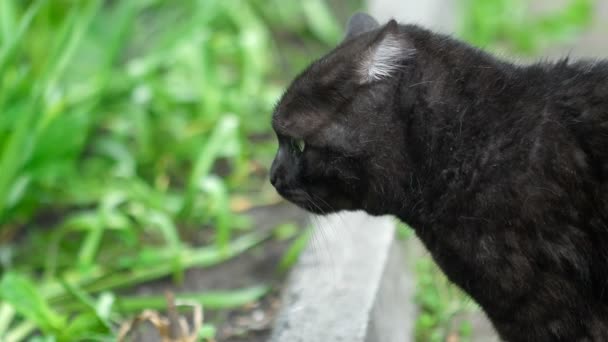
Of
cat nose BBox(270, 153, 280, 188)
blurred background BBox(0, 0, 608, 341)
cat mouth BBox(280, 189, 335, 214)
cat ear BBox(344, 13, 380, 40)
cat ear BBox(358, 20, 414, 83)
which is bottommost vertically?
blurred background BBox(0, 0, 608, 341)

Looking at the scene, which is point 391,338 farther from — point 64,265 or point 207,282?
point 64,265

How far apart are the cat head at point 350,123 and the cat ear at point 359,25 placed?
67mm

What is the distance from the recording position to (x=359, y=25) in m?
2.12

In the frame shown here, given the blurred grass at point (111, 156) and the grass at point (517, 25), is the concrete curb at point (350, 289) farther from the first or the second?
the grass at point (517, 25)

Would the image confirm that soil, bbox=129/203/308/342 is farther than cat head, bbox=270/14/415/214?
Yes

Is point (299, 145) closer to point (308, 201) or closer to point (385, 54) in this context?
point (308, 201)

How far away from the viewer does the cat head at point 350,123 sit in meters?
1.85

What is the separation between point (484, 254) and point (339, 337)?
0.54 metres

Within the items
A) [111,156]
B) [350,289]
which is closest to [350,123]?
[350,289]

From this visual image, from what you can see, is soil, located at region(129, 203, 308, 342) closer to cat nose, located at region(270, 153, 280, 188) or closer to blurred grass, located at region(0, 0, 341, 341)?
blurred grass, located at region(0, 0, 341, 341)

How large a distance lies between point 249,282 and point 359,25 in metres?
1.06

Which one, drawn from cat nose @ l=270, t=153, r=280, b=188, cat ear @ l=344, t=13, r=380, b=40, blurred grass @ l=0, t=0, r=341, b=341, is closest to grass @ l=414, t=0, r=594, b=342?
blurred grass @ l=0, t=0, r=341, b=341

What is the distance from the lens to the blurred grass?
2.71 meters

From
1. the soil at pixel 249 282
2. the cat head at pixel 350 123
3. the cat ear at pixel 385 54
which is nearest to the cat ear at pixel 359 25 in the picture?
the cat head at pixel 350 123
